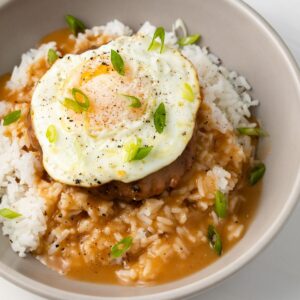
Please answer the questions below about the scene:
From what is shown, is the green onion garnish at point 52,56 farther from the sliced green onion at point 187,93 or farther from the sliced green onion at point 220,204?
the sliced green onion at point 220,204

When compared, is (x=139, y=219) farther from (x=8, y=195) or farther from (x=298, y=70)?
(x=298, y=70)

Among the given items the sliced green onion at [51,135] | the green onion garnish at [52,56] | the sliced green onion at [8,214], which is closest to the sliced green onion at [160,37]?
the green onion garnish at [52,56]

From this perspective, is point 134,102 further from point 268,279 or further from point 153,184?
point 268,279

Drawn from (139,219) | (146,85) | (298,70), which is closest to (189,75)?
(146,85)

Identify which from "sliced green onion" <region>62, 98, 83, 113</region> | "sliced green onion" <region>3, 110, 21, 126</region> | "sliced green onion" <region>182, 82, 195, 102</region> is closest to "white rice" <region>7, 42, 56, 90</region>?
"sliced green onion" <region>3, 110, 21, 126</region>

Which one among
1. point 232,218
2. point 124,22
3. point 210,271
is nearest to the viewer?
point 210,271

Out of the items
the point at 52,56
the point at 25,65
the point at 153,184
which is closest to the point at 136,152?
the point at 153,184

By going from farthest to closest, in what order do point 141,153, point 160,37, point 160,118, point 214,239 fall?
point 160,37
point 214,239
point 160,118
point 141,153

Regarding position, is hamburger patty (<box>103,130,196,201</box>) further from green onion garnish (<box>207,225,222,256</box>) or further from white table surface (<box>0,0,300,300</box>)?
white table surface (<box>0,0,300,300</box>)
